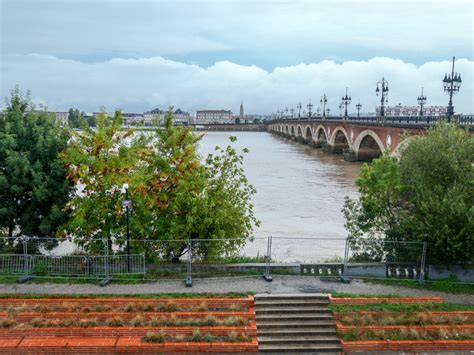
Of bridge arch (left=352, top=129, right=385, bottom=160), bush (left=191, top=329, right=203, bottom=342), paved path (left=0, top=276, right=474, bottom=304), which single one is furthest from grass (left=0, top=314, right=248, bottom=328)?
bridge arch (left=352, top=129, right=385, bottom=160)

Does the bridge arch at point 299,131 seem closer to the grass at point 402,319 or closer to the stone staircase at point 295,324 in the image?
the stone staircase at point 295,324

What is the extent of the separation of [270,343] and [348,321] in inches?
86.8

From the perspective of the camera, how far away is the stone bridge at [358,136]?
43656mm

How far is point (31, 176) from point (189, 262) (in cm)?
618

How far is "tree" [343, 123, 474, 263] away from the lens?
14.0 meters

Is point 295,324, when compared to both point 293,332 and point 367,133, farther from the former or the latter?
point 367,133

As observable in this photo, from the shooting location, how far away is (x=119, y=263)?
48.4 feet

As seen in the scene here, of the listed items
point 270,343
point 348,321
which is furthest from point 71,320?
point 348,321

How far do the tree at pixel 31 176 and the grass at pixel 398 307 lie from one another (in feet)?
31.5

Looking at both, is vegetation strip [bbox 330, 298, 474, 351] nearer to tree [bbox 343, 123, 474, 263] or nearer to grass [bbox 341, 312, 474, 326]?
grass [bbox 341, 312, 474, 326]

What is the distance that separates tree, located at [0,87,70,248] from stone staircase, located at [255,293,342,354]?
7812 mm

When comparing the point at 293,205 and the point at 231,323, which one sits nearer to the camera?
the point at 231,323

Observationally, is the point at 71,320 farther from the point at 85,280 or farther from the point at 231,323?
the point at 231,323

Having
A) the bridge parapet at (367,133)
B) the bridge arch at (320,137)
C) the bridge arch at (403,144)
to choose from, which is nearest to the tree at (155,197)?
the bridge arch at (403,144)
